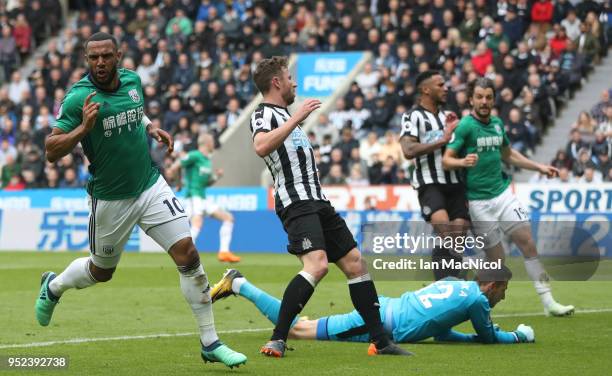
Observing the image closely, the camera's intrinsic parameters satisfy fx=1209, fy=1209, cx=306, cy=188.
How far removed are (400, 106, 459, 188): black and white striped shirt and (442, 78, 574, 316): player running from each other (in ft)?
0.66

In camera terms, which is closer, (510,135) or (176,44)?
(510,135)

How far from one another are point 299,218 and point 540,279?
363 cm

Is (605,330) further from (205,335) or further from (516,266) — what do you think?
(205,335)

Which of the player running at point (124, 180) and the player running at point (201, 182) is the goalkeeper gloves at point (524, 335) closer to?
the player running at point (124, 180)

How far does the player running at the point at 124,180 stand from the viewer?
325 inches

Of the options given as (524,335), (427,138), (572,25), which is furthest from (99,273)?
(572,25)

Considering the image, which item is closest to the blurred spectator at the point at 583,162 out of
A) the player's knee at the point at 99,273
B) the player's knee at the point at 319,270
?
the player's knee at the point at 319,270

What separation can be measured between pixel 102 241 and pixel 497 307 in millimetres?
5224

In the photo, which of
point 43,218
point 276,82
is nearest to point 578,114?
point 43,218

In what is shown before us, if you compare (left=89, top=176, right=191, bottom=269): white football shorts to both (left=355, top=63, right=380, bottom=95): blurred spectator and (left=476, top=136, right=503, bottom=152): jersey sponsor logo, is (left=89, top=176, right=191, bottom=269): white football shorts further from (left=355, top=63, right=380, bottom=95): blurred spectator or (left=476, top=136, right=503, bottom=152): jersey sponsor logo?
(left=355, top=63, right=380, bottom=95): blurred spectator

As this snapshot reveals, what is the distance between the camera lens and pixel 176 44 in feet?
109

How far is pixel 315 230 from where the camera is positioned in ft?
29.1

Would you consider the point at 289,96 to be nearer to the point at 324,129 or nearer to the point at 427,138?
the point at 427,138

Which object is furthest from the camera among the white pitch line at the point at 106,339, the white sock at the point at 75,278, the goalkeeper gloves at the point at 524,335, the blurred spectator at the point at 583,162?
the blurred spectator at the point at 583,162
